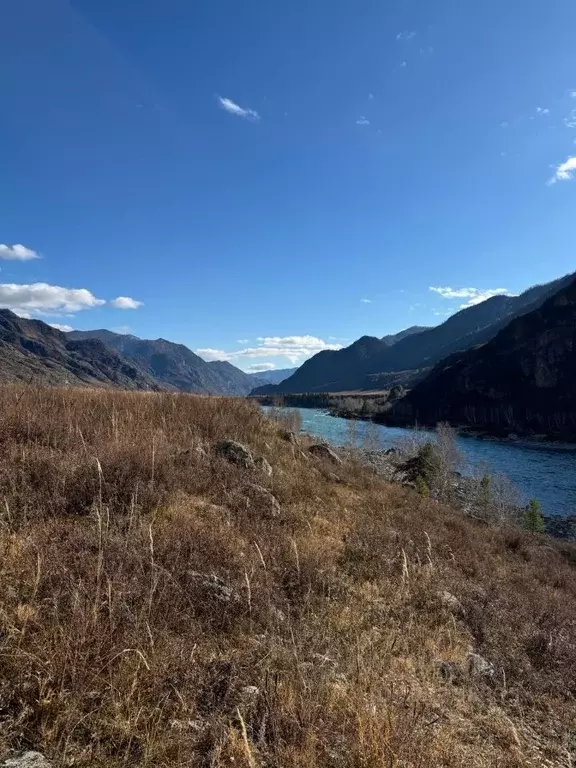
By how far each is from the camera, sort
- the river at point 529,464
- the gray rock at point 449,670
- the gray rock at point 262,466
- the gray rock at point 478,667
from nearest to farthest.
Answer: the gray rock at point 449,670 < the gray rock at point 478,667 < the gray rock at point 262,466 < the river at point 529,464

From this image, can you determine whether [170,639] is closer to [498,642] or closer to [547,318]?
[498,642]

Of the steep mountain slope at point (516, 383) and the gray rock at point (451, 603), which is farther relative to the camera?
the steep mountain slope at point (516, 383)

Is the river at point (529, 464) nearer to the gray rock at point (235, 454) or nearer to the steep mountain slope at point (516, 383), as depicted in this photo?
the gray rock at point (235, 454)

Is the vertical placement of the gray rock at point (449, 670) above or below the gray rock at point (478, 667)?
above

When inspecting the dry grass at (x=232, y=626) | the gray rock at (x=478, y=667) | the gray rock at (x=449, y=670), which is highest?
the dry grass at (x=232, y=626)

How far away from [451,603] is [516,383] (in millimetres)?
156325

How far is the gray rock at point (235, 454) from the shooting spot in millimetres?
9906

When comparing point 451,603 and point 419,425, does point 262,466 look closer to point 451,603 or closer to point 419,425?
point 451,603

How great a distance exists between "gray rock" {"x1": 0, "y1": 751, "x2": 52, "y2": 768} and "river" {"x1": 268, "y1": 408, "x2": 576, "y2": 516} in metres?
26.8

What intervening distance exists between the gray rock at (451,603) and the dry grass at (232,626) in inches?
4.9

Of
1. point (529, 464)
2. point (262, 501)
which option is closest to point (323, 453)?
point (262, 501)

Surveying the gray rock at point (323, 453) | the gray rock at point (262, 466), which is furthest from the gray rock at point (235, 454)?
the gray rock at point (323, 453)

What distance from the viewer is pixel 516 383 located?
5802 inches

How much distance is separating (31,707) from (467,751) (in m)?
3.04
